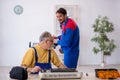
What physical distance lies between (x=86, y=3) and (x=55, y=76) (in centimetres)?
553

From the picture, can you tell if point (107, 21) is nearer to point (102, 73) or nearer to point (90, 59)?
point (90, 59)

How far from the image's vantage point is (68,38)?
3545mm

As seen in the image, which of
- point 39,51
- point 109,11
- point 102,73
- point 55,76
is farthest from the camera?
point 109,11

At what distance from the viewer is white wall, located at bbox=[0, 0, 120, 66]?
24.2 feet

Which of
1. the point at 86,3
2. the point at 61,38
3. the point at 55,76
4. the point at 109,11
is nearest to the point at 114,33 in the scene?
the point at 109,11

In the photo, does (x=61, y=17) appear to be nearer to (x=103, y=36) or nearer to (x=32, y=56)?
(x=32, y=56)

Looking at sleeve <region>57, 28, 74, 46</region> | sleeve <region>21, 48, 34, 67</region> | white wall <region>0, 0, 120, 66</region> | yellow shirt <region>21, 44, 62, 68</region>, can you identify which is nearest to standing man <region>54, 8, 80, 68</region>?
sleeve <region>57, 28, 74, 46</region>

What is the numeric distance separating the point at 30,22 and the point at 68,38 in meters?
4.04

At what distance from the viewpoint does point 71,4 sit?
24.5 feet

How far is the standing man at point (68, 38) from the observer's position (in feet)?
11.6

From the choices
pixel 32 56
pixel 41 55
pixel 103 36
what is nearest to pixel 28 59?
pixel 32 56

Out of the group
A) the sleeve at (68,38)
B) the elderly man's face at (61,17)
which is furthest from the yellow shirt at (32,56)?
the elderly man's face at (61,17)

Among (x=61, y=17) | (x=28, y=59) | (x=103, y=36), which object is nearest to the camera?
(x=28, y=59)

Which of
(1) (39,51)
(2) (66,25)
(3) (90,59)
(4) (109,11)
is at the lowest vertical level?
(3) (90,59)
